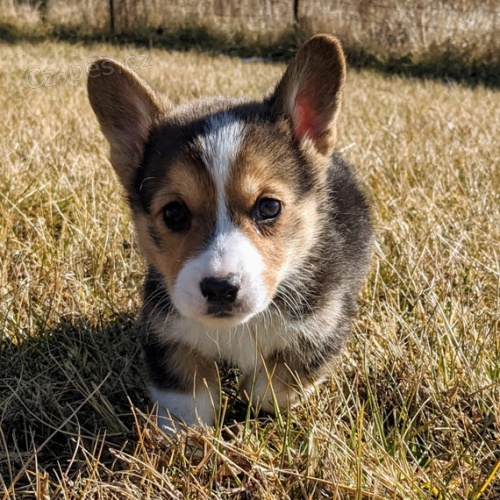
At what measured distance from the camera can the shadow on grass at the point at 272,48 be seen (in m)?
11.1

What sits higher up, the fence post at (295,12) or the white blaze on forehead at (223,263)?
the white blaze on forehead at (223,263)

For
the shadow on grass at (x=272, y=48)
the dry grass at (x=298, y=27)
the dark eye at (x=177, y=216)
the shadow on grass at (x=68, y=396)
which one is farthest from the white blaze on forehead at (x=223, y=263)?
the dry grass at (x=298, y=27)

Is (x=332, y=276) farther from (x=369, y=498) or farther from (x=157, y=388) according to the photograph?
(x=369, y=498)

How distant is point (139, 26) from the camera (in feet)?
40.0

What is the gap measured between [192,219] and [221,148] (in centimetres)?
24

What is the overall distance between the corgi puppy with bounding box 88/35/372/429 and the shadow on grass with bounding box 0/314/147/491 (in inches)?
6.4

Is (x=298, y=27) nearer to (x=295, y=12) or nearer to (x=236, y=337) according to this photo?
(x=295, y=12)

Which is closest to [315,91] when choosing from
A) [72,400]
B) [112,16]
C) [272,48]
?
[72,400]

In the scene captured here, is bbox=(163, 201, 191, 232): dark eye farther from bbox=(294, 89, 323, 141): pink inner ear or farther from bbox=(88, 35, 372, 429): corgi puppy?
bbox=(294, 89, 323, 141): pink inner ear

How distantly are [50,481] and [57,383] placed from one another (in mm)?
505

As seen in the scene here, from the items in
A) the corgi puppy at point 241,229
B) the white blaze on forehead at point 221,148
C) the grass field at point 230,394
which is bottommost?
the grass field at point 230,394

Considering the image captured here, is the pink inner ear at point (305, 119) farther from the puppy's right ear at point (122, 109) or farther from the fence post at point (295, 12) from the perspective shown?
the fence post at point (295, 12)

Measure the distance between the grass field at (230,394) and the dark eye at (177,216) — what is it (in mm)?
566

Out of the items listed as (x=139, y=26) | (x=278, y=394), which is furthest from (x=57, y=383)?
(x=139, y=26)
